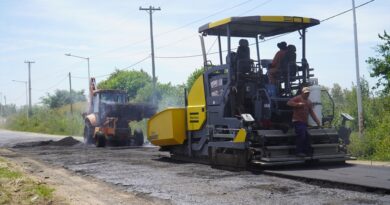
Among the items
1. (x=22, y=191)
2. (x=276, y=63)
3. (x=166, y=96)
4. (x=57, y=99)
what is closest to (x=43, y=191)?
(x=22, y=191)

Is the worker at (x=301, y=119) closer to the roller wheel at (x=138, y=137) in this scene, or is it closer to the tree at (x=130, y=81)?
the roller wheel at (x=138, y=137)

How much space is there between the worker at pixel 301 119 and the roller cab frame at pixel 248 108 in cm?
13

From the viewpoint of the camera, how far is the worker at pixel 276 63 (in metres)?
10.3

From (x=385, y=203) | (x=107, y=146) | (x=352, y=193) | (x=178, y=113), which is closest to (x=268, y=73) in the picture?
(x=178, y=113)

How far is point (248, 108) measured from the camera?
10414 millimetres

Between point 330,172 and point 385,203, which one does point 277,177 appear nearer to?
point 330,172

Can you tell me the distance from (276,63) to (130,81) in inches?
2131

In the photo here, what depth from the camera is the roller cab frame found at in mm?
9461

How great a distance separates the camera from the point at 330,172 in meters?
8.59

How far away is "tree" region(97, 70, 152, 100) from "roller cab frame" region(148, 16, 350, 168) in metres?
50.7

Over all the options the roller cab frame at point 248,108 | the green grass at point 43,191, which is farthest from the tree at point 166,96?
the green grass at point 43,191

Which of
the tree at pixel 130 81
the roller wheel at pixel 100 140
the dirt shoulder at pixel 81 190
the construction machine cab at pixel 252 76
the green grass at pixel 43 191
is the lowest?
the dirt shoulder at pixel 81 190

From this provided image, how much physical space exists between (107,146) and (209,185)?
12.1 meters

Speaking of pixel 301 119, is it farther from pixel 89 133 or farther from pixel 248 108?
pixel 89 133
